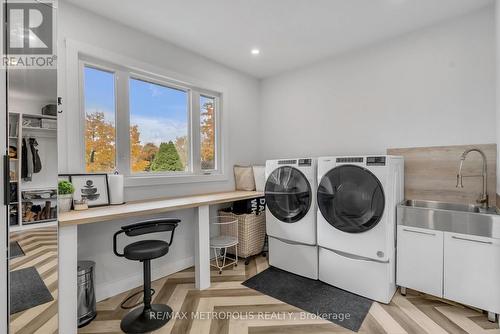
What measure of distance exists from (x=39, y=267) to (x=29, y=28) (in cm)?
142

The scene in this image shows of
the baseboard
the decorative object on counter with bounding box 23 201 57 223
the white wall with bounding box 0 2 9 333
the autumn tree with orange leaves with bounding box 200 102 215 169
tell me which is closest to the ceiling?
the autumn tree with orange leaves with bounding box 200 102 215 169

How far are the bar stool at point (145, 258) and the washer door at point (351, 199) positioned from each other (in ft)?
4.76

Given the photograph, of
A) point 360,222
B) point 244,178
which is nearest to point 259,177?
point 244,178

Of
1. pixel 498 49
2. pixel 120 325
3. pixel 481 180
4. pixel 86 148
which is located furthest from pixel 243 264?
pixel 498 49

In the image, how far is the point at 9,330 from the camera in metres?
1.37

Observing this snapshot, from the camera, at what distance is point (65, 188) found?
1.94 m

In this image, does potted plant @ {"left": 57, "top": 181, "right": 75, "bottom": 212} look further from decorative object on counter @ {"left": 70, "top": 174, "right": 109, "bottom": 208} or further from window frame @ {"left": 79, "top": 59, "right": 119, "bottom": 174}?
window frame @ {"left": 79, "top": 59, "right": 119, "bottom": 174}

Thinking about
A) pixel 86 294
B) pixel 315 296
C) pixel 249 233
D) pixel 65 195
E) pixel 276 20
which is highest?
pixel 276 20

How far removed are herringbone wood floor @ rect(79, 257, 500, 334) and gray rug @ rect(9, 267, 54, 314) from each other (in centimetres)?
49

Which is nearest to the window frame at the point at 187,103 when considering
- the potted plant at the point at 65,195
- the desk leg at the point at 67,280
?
the potted plant at the point at 65,195

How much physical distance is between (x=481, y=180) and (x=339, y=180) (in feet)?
4.01

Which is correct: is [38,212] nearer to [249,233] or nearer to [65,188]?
[65,188]

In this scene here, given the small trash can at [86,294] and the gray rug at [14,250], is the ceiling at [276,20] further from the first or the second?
the small trash can at [86,294]

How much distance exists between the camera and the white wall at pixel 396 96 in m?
2.31
